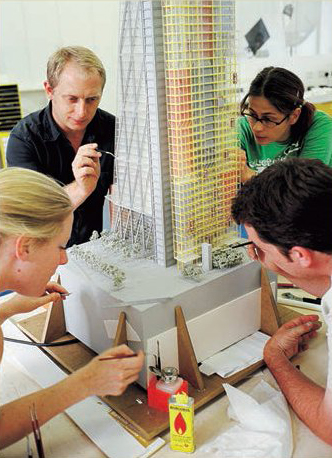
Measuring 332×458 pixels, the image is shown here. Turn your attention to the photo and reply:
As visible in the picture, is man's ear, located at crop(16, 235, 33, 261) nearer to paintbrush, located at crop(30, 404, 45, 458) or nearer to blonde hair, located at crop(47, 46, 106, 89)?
paintbrush, located at crop(30, 404, 45, 458)

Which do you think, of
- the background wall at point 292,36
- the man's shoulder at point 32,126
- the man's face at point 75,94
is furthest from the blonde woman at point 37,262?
the background wall at point 292,36

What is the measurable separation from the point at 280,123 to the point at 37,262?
1193mm

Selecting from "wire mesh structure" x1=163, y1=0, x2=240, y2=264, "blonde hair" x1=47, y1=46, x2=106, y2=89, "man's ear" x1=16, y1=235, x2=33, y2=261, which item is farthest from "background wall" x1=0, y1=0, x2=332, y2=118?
"man's ear" x1=16, y1=235, x2=33, y2=261

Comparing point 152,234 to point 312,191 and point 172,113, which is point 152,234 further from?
point 312,191

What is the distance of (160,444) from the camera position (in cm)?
99

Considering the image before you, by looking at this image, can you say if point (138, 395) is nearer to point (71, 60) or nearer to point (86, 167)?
point (86, 167)

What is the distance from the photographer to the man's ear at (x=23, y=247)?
961 mm

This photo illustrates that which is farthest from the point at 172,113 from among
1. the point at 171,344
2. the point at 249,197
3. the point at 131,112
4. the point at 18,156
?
the point at 18,156

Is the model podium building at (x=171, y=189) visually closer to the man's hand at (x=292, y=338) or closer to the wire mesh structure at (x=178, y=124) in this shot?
the wire mesh structure at (x=178, y=124)

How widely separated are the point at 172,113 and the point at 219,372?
2.33 ft

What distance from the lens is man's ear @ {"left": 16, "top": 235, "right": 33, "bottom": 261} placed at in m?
0.96

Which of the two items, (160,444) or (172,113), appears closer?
(160,444)

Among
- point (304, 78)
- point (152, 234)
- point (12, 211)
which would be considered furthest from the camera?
point (304, 78)

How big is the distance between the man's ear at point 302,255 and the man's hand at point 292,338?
0.94 feet
